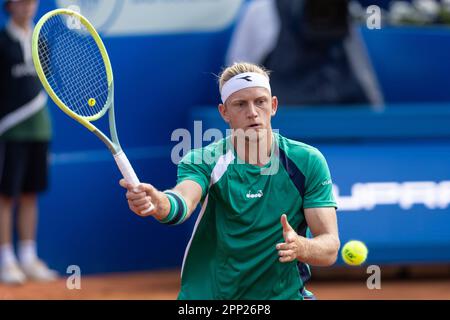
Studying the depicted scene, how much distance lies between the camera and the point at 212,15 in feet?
30.7

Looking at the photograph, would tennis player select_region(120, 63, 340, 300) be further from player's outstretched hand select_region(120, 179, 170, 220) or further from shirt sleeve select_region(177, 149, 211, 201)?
player's outstretched hand select_region(120, 179, 170, 220)

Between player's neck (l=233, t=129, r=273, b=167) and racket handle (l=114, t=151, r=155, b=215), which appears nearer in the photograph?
racket handle (l=114, t=151, r=155, b=215)

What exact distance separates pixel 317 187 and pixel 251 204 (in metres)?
0.30

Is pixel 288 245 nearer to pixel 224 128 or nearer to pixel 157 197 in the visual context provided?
pixel 157 197

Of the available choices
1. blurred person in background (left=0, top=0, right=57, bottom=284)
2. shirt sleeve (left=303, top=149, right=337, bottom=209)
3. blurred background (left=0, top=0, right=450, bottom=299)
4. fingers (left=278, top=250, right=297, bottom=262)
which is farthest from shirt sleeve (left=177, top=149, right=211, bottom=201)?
blurred person in background (left=0, top=0, right=57, bottom=284)

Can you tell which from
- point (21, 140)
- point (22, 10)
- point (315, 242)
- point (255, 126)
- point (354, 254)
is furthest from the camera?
point (21, 140)

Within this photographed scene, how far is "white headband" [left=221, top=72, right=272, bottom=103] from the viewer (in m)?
4.70

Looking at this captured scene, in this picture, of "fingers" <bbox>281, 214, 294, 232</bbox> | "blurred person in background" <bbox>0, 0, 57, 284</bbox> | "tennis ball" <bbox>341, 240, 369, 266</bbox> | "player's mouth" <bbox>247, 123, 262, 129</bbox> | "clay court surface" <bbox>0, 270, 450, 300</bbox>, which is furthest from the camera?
"blurred person in background" <bbox>0, 0, 57, 284</bbox>

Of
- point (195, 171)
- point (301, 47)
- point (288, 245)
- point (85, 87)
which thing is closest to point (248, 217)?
point (195, 171)

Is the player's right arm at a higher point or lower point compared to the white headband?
lower

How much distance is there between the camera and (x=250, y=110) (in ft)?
15.2

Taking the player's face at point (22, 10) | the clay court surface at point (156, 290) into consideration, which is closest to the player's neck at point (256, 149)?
the clay court surface at point (156, 290)

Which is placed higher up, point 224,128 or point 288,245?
point 224,128

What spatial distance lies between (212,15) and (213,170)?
4.84 metres
